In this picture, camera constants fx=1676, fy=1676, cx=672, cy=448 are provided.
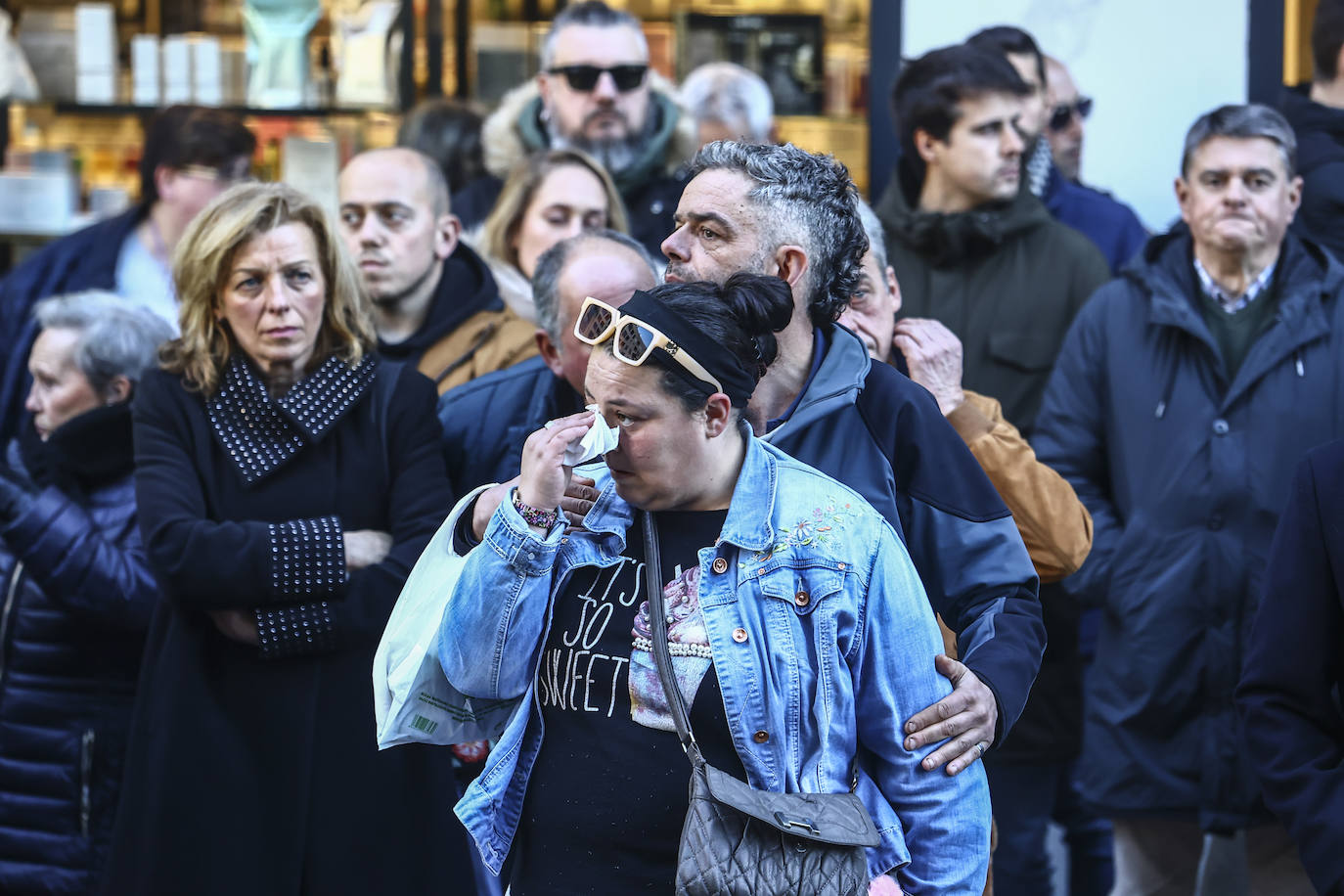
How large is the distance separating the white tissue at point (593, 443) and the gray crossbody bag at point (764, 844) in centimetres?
44

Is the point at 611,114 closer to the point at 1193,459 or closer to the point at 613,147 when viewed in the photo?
the point at 613,147

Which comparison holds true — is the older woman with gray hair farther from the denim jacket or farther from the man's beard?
the man's beard

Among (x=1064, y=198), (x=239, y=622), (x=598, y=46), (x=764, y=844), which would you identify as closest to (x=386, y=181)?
(x=598, y=46)

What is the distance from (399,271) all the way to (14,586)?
1232mm

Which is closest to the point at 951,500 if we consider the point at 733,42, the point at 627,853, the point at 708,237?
the point at 708,237

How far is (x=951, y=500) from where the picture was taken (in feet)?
8.86

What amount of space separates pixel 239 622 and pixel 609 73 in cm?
264

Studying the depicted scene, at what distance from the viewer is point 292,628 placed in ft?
11.1

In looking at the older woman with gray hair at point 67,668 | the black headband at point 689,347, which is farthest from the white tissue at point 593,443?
the older woman with gray hair at point 67,668

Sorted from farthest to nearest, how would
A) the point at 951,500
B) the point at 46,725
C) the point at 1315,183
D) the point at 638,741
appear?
the point at 1315,183 → the point at 46,725 → the point at 951,500 → the point at 638,741

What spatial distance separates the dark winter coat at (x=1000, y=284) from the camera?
4559 millimetres

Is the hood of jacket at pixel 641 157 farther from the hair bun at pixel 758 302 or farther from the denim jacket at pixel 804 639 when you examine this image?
the denim jacket at pixel 804 639

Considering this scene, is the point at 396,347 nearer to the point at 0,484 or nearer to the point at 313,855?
the point at 0,484

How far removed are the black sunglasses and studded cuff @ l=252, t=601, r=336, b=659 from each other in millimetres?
2576
